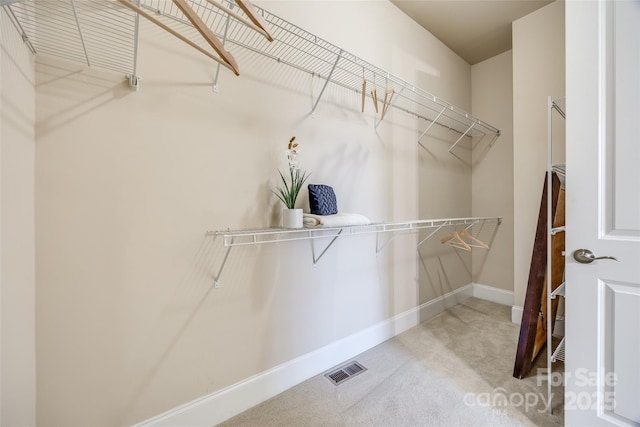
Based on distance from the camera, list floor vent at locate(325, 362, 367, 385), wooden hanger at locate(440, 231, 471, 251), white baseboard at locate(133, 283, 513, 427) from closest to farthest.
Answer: white baseboard at locate(133, 283, 513, 427) → floor vent at locate(325, 362, 367, 385) → wooden hanger at locate(440, 231, 471, 251)

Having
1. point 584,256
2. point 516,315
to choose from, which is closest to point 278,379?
point 584,256

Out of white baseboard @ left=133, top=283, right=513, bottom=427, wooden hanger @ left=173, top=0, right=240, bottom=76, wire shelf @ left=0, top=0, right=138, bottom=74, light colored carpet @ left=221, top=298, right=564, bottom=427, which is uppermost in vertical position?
wire shelf @ left=0, top=0, right=138, bottom=74

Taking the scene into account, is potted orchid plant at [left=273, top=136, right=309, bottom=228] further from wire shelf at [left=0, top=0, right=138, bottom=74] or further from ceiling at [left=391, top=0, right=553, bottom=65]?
ceiling at [left=391, top=0, right=553, bottom=65]

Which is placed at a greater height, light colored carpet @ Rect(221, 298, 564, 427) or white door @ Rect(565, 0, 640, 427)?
white door @ Rect(565, 0, 640, 427)

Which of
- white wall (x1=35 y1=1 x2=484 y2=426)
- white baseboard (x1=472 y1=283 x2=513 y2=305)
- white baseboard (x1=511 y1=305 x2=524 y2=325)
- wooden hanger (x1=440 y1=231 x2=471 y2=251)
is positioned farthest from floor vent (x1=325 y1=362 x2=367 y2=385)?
white baseboard (x1=472 y1=283 x2=513 y2=305)

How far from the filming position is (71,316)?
105 centimetres

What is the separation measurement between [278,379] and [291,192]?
3.50ft

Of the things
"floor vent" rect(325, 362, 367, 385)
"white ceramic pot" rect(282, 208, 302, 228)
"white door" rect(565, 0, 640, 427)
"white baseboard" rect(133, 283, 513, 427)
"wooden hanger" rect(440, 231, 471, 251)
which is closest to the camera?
"white door" rect(565, 0, 640, 427)

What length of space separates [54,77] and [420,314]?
9.05 feet

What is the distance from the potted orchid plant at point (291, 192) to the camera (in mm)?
1418

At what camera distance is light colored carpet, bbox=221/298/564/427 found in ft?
4.53

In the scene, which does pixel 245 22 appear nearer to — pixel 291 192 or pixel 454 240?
pixel 291 192

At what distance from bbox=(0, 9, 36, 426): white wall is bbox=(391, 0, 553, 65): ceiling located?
2408mm

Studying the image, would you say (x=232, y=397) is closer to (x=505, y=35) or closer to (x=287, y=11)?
(x=287, y=11)
